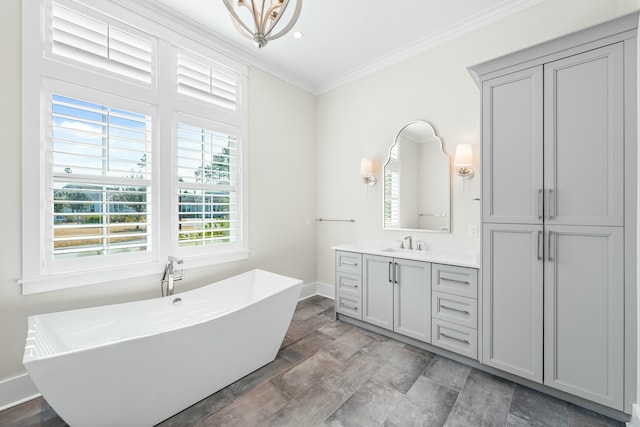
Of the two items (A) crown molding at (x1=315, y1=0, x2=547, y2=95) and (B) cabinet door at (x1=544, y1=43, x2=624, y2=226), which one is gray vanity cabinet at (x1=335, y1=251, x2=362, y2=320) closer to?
(B) cabinet door at (x1=544, y1=43, x2=624, y2=226)

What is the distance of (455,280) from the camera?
228cm

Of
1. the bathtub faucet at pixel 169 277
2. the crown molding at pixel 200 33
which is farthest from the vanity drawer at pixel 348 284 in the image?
the crown molding at pixel 200 33

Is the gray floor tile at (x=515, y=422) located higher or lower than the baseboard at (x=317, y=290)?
lower

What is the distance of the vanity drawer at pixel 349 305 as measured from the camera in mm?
2965

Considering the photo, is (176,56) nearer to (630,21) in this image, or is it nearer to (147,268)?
(147,268)

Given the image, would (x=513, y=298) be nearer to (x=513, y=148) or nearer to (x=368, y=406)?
(x=513, y=148)

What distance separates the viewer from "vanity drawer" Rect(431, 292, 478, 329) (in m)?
2.18

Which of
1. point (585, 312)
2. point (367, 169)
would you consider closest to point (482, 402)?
point (585, 312)

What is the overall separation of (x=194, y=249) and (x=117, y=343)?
1384 mm

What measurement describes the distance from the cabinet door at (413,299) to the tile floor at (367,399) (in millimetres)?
204

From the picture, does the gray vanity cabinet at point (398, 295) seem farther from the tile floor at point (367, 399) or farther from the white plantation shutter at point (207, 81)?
the white plantation shutter at point (207, 81)

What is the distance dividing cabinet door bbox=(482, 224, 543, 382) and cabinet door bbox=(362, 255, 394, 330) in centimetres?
83

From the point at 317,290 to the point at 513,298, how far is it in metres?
2.59

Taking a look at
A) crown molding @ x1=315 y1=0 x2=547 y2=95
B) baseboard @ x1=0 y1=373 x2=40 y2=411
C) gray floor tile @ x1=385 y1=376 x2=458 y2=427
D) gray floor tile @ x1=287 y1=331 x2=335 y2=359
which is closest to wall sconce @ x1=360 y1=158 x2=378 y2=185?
crown molding @ x1=315 y1=0 x2=547 y2=95
